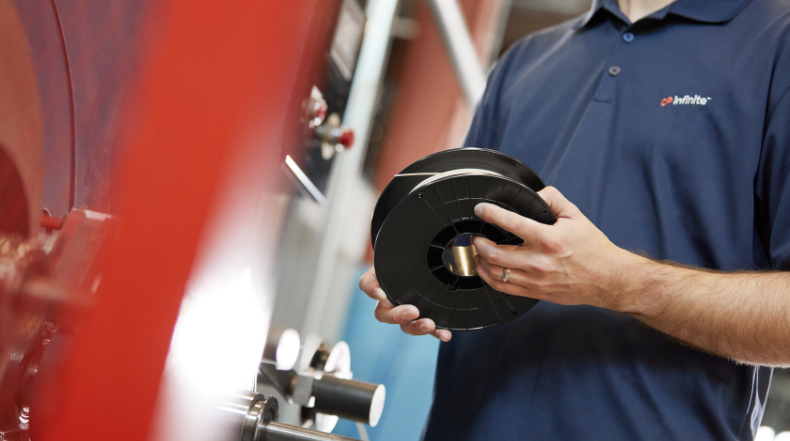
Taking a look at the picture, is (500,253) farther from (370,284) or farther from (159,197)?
(159,197)

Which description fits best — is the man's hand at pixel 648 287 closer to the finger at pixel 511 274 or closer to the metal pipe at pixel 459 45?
the finger at pixel 511 274

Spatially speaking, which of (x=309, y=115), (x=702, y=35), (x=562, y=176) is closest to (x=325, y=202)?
(x=309, y=115)

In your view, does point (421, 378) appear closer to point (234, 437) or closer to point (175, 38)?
point (234, 437)

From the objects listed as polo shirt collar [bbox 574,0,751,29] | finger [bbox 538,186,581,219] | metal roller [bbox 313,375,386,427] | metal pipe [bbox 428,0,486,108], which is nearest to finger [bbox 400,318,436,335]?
metal roller [bbox 313,375,386,427]

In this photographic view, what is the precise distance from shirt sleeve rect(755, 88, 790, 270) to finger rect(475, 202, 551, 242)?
36 centimetres

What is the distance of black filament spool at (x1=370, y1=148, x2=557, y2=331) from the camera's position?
60 centimetres

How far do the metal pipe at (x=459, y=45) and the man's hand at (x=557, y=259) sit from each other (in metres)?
0.91

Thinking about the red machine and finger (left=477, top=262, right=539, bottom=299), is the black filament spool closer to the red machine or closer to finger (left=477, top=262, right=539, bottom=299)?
finger (left=477, top=262, right=539, bottom=299)

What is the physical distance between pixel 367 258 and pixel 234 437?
1200 millimetres

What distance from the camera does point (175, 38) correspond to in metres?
0.44

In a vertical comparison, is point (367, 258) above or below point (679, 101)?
below

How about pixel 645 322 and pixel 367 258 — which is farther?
pixel 367 258

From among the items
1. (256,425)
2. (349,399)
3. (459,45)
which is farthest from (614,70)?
(459,45)

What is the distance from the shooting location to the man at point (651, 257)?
70 cm
